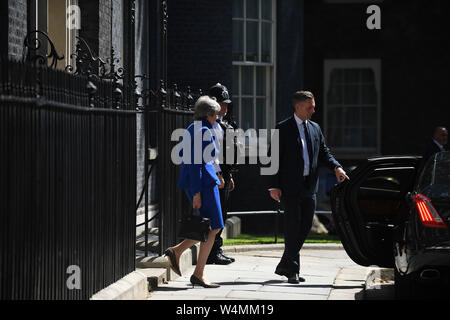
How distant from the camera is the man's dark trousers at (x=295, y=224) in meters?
9.27

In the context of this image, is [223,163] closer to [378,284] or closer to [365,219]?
[365,219]

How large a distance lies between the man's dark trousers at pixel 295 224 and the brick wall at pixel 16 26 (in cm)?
297

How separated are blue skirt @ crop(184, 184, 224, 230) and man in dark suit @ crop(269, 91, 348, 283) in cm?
74

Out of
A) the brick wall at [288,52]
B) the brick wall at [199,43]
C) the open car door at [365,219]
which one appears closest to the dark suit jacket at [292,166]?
the open car door at [365,219]

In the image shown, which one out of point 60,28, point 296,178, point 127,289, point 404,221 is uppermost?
point 60,28

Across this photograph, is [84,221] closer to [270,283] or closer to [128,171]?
[128,171]

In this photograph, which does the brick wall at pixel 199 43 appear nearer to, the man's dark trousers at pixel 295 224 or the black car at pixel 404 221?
the black car at pixel 404 221

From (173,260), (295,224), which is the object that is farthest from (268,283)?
(173,260)

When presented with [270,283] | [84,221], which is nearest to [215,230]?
[270,283]

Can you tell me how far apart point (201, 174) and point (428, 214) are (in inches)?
85.0

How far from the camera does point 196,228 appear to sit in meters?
8.63

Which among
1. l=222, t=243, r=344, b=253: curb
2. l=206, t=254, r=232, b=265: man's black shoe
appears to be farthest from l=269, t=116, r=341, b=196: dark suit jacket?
l=222, t=243, r=344, b=253: curb

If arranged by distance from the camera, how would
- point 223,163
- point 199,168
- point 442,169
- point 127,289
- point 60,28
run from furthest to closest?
point 60,28, point 223,163, point 199,168, point 442,169, point 127,289

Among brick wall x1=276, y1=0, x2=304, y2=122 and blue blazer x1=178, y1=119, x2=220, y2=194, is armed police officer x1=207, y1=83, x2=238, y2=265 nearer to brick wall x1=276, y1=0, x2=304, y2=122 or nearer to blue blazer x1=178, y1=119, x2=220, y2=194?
blue blazer x1=178, y1=119, x2=220, y2=194
